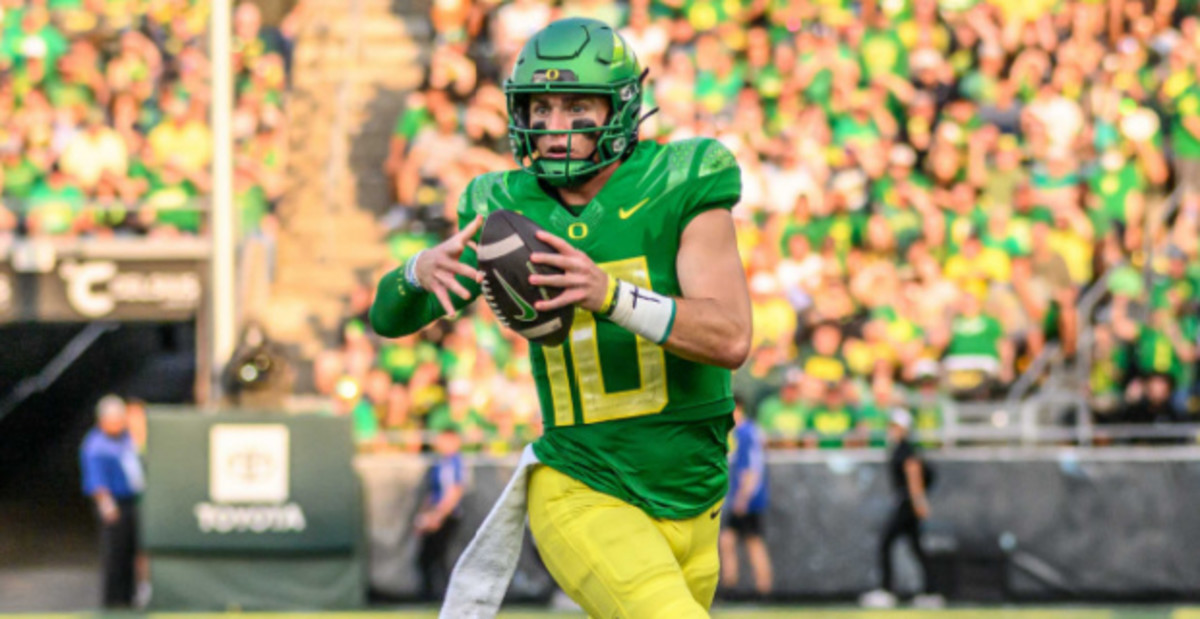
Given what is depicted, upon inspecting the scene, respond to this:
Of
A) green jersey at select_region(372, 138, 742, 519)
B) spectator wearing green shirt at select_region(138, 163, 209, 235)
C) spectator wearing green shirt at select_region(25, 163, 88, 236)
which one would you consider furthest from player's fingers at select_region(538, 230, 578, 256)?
spectator wearing green shirt at select_region(25, 163, 88, 236)

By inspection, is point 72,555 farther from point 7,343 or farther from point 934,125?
point 934,125

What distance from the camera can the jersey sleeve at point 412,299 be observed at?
390cm

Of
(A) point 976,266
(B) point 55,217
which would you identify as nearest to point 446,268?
Answer: (A) point 976,266

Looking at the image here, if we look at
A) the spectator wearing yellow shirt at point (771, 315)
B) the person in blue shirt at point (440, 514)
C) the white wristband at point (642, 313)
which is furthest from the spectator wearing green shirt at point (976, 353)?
the white wristband at point (642, 313)

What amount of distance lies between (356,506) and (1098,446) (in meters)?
5.19

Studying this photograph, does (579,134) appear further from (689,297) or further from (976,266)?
(976,266)

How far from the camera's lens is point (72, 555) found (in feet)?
48.0

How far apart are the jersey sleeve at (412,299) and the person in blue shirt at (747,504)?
7.47 meters

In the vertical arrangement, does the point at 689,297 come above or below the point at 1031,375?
above

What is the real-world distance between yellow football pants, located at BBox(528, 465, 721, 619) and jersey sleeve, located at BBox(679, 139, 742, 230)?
0.65m

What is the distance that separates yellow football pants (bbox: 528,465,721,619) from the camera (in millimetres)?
3590

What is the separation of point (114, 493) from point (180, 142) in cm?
331

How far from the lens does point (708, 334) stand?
11.6 ft

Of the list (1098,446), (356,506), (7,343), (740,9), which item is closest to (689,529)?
(356,506)
